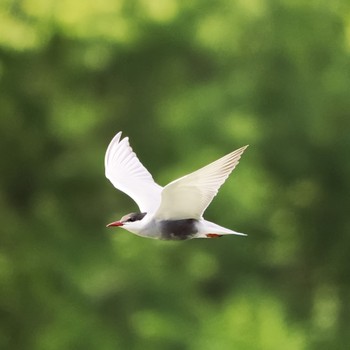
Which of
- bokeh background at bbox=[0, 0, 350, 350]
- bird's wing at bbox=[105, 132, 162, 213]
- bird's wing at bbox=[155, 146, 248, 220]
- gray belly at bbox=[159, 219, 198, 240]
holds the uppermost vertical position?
bokeh background at bbox=[0, 0, 350, 350]

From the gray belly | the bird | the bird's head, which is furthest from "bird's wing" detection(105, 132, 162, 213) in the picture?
the gray belly

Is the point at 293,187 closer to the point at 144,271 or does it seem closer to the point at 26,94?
the point at 144,271

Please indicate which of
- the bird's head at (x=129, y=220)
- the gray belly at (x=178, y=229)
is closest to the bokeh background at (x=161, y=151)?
the bird's head at (x=129, y=220)

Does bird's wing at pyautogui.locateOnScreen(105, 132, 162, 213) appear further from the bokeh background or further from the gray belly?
the bokeh background

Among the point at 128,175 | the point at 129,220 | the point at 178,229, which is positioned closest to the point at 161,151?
the point at 128,175

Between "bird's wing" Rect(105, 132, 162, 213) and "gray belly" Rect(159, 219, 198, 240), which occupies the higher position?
"bird's wing" Rect(105, 132, 162, 213)

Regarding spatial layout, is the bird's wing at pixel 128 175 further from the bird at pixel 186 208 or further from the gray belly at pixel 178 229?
the gray belly at pixel 178 229
